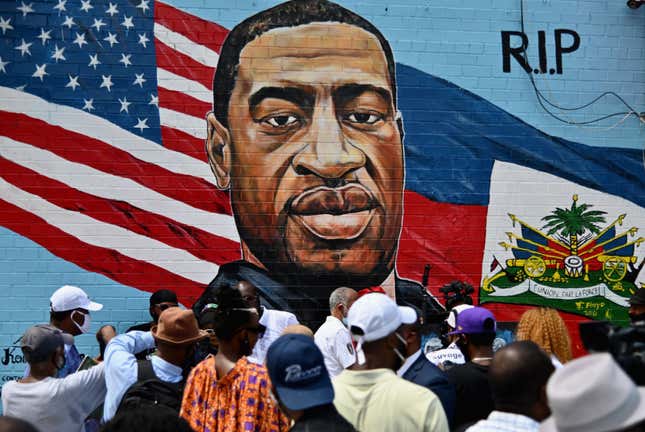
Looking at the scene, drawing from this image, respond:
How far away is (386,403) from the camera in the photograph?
3475 mm

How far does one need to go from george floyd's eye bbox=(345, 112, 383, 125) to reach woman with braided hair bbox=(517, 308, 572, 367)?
15.0 ft

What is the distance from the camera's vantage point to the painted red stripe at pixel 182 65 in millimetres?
8812

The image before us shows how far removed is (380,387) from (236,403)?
82 cm

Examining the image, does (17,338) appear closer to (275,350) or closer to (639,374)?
(275,350)

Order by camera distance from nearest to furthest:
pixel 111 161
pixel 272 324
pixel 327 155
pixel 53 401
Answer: pixel 53 401
pixel 272 324
pixel 111 161
pixel 327 155

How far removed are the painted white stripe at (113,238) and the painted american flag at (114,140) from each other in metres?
0.01

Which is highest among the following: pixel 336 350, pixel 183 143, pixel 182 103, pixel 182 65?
pixel 182 65

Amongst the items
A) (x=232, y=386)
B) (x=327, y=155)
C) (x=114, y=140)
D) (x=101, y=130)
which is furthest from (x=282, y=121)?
(x=232, y=386)

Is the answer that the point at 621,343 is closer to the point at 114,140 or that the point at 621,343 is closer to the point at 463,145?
the point at 463,145

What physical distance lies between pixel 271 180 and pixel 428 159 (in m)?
1.75

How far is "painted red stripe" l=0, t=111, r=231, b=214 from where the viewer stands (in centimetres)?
857

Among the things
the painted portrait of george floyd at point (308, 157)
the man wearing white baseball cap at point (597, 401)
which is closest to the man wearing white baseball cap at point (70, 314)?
the painted portrait of george floyd at point (308, 157)

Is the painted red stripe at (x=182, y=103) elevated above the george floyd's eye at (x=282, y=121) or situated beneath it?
elevated above

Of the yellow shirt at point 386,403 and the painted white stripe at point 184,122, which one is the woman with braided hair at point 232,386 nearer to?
the yellow shirt at point 386,403
